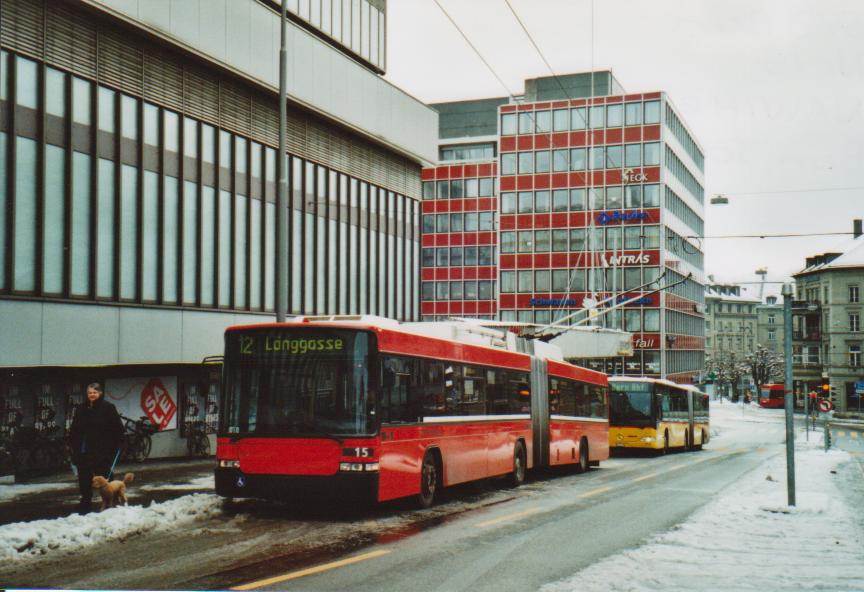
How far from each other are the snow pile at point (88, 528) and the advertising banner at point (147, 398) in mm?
10540

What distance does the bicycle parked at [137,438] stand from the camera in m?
22.7

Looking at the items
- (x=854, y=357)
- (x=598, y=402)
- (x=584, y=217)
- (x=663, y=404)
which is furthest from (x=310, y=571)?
(x=584, y=217)

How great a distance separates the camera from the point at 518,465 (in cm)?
1909

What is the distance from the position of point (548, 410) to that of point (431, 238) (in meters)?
58.3

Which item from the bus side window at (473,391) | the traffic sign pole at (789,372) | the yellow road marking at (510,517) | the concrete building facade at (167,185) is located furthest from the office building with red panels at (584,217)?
the traffic sign pole at (789,372)

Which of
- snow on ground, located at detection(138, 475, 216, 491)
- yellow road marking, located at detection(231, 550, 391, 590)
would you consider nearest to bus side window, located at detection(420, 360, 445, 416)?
snow on ground, located at detection(138, 475, 216, 491)

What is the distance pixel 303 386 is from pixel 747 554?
18.3 ft

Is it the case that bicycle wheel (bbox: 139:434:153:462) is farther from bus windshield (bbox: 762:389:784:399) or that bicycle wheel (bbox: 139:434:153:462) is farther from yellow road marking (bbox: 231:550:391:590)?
bus windshield (bbox: 762:389:784:399)

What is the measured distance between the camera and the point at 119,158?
21.9 metres

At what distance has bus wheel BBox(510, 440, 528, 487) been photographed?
1886cm

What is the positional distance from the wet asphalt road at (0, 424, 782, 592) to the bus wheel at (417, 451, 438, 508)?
37 cm

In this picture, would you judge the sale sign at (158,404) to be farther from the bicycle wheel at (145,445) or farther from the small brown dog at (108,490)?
the small brown dog at (108,490)

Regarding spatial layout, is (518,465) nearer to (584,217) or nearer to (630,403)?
(630,403)

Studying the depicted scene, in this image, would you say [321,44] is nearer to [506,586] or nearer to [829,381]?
[829,381]
